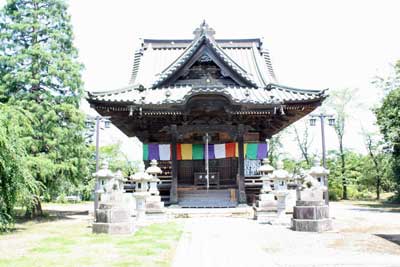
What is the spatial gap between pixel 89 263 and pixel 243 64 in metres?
17.1

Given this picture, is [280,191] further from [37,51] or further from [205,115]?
[37,51]

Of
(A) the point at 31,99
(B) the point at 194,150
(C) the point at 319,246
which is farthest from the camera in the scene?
(B) the point at 194,150

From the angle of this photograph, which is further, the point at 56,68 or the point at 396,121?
the point at 396,121

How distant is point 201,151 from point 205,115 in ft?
5.88

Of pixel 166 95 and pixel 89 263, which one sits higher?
pixel 166 95

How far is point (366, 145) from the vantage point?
38.4 metres

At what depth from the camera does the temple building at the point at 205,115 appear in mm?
16312

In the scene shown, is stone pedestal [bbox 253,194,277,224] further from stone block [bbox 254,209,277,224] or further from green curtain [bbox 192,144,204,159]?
green curtain [bbox 192,144,204,159]

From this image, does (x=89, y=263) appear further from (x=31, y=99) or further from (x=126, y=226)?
(x=31, y=99)

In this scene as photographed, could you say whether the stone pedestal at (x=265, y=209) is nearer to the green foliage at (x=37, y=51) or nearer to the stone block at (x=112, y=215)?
the stone block at (x=112, y=215)

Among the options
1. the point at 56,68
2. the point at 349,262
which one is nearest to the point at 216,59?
the point at 56,68

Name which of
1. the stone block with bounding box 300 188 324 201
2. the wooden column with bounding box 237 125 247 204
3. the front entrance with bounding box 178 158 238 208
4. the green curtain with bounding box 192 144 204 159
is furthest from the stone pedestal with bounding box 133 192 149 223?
the green curtain with bounding box 192 144 204 159

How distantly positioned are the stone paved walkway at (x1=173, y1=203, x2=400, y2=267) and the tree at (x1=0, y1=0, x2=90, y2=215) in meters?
6.68

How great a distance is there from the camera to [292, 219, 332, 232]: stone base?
10.4 meters
